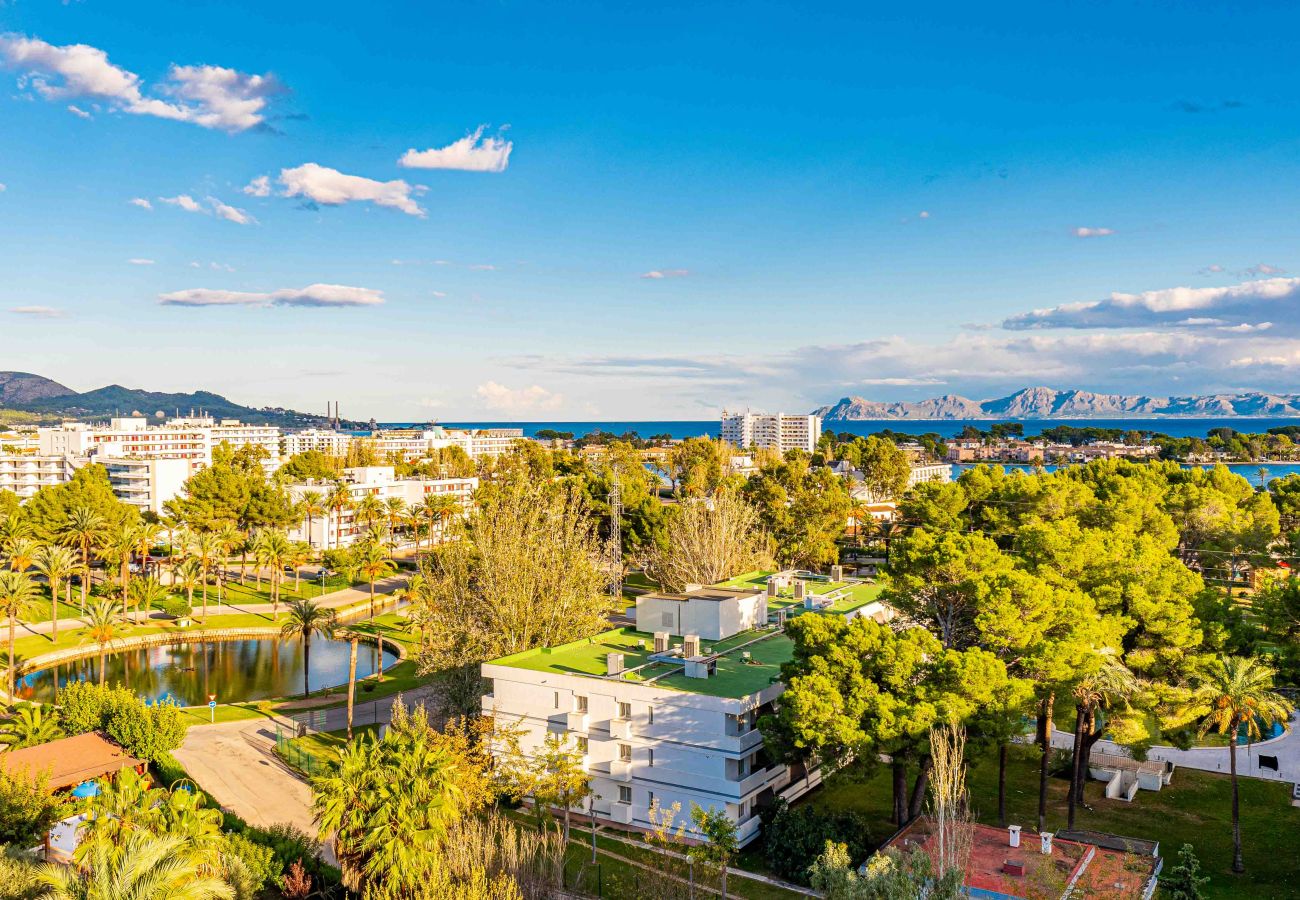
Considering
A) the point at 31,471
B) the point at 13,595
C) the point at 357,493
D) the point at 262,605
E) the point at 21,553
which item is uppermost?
the point at 31,471

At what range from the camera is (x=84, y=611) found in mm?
62062

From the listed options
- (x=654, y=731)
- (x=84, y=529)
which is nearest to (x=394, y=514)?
(x=84, y=529)

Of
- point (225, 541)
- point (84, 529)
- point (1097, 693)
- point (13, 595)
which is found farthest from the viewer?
point (225, 541)

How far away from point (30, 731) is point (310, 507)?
5718cm

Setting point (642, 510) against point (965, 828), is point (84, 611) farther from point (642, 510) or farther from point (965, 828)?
point (965, 828)

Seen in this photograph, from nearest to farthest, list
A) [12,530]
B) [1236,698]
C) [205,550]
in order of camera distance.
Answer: [1236,698], [12,530], [205,550]

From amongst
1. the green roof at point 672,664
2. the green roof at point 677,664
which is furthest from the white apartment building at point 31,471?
the green roof at point 677,664

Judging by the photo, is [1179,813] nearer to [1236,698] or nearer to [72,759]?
[1236,698]

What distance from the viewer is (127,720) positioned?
1323 inches

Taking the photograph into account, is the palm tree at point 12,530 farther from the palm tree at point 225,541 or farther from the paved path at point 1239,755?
the paved path at point 1239,755

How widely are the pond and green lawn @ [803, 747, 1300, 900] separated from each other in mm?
33104

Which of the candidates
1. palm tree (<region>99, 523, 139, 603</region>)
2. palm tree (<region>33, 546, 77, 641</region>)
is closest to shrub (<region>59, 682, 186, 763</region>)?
palm tree (<region>33, 546, 77, 641</region>)

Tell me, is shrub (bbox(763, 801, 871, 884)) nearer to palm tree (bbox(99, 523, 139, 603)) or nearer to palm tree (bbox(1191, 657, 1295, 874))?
palm tree (bbox(1191, 657, 1295, 874))

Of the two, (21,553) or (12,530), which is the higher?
(12,530)
